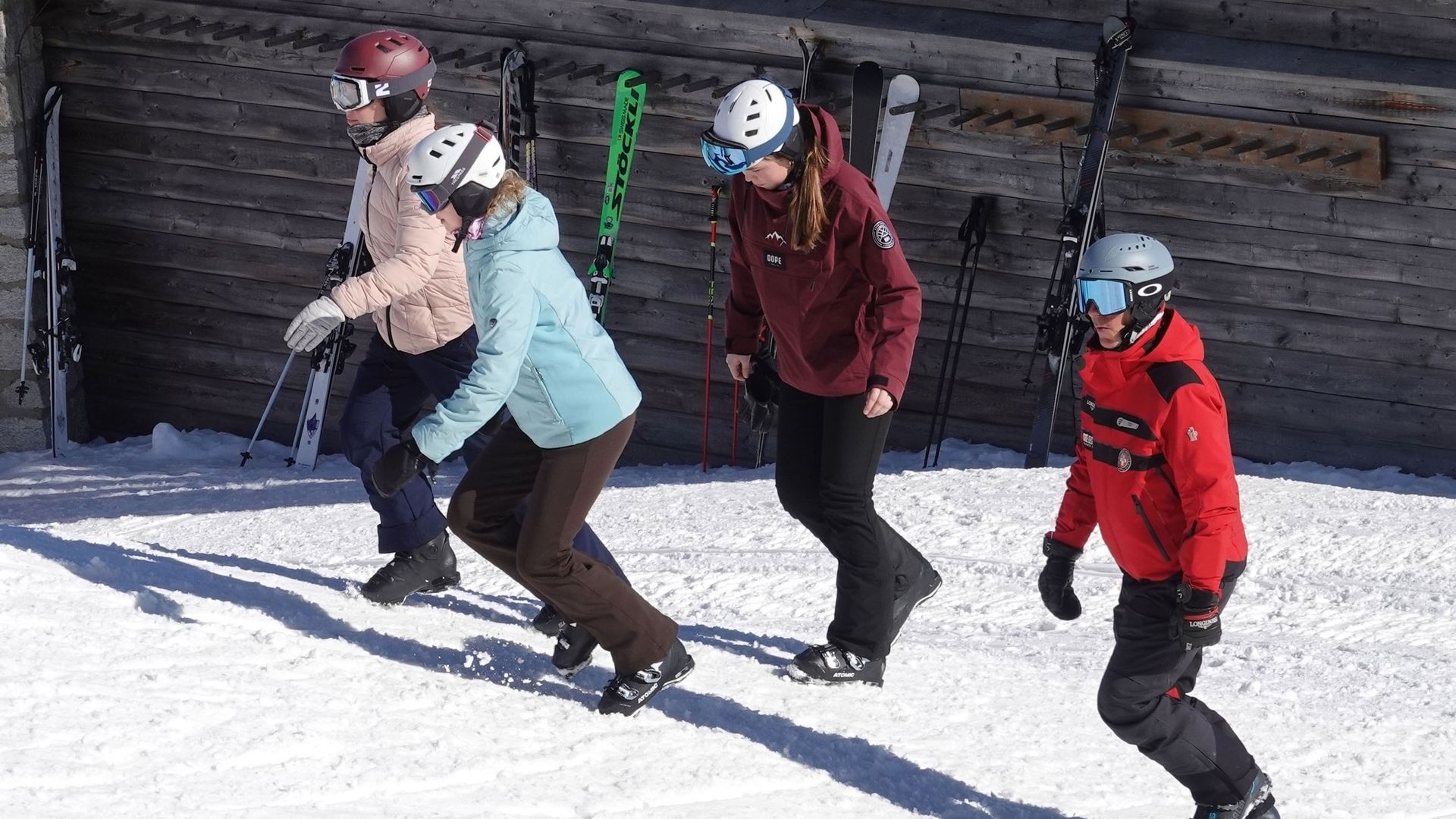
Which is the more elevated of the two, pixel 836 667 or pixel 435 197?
pixel 435 197

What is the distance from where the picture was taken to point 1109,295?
10.6 feet

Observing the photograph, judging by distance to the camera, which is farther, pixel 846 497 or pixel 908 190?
pixel 908 190

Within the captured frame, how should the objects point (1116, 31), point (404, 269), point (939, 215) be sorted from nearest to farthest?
1. point (404, 269)
2. point (1116, 31)
3. point (939, 215)

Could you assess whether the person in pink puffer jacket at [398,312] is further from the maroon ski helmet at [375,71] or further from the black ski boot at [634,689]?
the black ski boot at [634,689]

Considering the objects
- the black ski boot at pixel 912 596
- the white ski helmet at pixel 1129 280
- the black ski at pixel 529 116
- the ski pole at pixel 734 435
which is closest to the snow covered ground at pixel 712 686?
the black ski boot at pixel 912 596

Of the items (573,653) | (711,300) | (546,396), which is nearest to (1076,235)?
(711,300)

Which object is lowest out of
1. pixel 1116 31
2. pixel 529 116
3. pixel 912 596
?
pixel 912 596

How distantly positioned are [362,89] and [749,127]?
4.29ft

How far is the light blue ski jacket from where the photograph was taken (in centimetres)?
353

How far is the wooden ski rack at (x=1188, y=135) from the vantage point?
704 cm

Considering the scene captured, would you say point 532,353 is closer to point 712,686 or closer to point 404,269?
point 404,269

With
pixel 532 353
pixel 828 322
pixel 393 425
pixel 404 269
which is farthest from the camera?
pixel 393 425

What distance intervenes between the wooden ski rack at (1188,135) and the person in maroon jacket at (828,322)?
3.54m

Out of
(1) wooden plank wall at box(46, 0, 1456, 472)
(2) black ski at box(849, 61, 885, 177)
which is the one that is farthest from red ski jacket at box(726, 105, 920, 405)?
(1) wooden plank wall at box(46, 0, 1456, 472)
